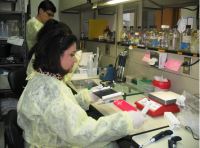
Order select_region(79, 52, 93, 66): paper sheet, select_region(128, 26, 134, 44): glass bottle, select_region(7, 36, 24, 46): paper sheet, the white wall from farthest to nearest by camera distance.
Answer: the white wall < select_region(7, 36, 24, 46): paper sheet < select_region(79, 52, 93, 66): paper sheet < select_region(128, 26, 134, 44): glass bottle

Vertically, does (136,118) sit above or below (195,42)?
below

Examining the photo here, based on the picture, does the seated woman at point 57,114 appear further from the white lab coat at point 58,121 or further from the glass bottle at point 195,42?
the glass bottle at point 195,42

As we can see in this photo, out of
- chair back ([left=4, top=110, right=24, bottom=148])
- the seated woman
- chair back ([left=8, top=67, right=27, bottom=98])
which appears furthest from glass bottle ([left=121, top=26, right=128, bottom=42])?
chair back ([left=4, top=110, right=24, bottom=148])

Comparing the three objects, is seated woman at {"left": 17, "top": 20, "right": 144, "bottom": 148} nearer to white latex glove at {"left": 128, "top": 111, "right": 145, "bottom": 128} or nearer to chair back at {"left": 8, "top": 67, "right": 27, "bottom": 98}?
white latex glove at {"left": 128, "top": 111, "right": 145, "bottom": 128}

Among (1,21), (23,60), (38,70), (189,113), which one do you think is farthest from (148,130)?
(1,21)

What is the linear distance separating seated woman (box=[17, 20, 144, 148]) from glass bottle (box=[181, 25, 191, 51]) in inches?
29.3

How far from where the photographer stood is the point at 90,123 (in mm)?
974

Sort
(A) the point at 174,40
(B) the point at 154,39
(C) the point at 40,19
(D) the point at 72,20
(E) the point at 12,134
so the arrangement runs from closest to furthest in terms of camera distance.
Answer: (E) the point at 12,134 < (A) the point at 174,40 < (B) the point at 154,39 < (C) the point at 40,19 < (D) the point at 72,20

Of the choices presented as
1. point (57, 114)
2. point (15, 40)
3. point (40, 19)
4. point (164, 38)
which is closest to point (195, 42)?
point (164, 38)

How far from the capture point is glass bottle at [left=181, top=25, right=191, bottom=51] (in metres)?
1.53

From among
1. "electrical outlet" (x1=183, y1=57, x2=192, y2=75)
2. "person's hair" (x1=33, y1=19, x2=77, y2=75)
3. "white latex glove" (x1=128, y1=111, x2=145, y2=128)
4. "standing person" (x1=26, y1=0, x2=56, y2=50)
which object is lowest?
"white latex glove" (x1=128, y1=111, x2=145, y2=128)

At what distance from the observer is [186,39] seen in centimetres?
154

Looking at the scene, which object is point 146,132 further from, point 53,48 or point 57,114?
point 53,48

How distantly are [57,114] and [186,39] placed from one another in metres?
1.07
